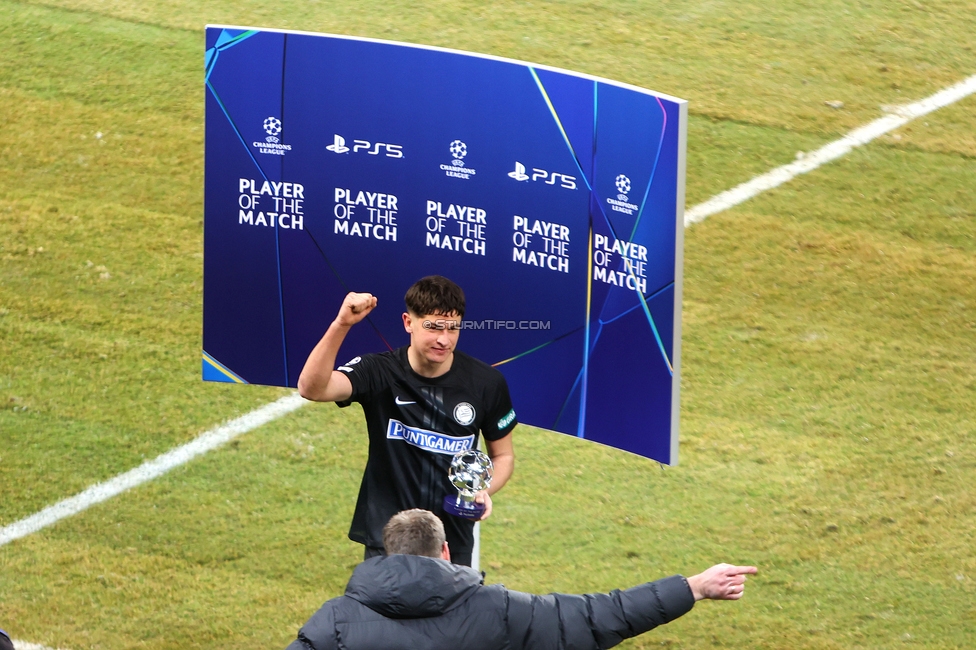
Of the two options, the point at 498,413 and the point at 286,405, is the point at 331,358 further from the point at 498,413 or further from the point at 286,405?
the point at 286,405

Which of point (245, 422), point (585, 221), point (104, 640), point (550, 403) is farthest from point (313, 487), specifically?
point (585, 221)

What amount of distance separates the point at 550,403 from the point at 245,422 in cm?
241

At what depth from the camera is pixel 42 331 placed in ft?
24.7

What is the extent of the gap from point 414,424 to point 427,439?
68mm

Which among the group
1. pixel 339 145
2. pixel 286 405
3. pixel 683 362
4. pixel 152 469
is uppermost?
pixel 339 145

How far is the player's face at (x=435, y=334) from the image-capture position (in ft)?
14.6

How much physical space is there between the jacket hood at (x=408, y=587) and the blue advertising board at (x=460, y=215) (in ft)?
4.86

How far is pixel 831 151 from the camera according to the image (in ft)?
28.3

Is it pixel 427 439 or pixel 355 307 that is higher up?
pixel 355 307

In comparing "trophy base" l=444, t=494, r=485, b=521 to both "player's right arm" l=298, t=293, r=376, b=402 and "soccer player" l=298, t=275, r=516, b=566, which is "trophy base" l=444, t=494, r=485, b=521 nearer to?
"soccer player" l=298, t=275, r=516, b=566

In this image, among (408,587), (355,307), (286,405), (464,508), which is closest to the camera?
(408,587)
